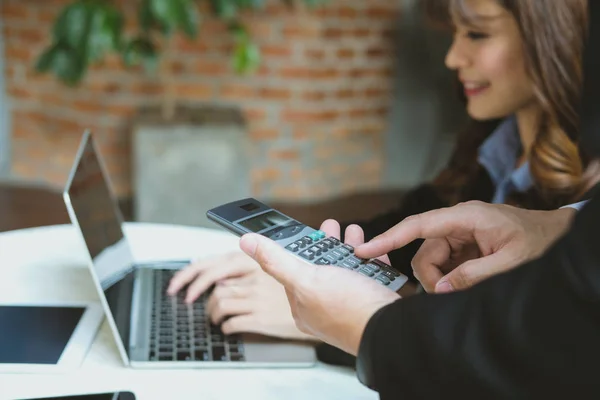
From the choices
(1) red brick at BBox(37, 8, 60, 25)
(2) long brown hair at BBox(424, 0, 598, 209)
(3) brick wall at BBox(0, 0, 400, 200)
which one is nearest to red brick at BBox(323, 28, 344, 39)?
(3) brick wall at BBox(0, 0, 400, 200)

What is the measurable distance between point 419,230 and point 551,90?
24 cm

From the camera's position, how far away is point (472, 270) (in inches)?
20.0

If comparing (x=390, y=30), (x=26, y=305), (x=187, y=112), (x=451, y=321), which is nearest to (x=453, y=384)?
(x=451, y=321)

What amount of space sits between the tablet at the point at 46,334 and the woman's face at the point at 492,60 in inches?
17.5

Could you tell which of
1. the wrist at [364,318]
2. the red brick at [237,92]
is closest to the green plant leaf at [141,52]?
the red brick at [237,92]

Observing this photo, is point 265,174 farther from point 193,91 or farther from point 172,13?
point 172,13

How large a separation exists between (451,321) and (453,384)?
33mm

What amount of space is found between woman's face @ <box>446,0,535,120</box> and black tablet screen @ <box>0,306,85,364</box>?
46 centimetres

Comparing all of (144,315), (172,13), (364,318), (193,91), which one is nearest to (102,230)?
(144,315)

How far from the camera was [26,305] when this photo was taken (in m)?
0.76

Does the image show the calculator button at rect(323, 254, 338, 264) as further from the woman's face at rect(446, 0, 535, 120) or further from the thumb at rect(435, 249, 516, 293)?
the woman's face at rect(446, 0, 535, 120)

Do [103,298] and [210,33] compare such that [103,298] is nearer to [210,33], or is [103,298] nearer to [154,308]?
[154,308]

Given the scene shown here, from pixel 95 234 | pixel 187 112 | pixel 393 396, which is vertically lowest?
pixel 393 396

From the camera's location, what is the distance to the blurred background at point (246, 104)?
222 cm
